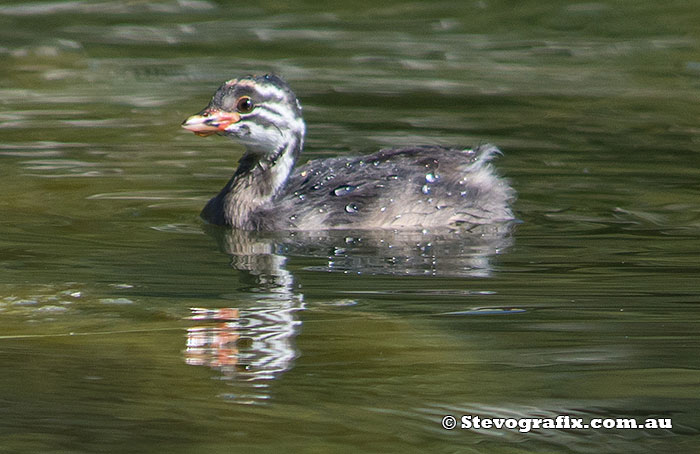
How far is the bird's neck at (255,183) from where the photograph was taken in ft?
30.4

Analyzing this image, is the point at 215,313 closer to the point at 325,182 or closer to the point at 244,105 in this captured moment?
the point at 325,182

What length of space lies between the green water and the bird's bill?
62 centimetres

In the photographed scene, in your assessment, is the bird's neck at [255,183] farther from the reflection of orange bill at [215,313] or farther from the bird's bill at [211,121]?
the reflection of orange bill at [215,313]

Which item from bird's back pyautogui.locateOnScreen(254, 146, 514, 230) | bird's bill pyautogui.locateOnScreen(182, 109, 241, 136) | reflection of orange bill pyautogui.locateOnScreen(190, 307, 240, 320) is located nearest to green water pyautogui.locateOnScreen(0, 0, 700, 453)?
reflection of orange bill pyautogui.locateOnScreen(190, 307, 240, 320)

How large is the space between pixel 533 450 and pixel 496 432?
0.68 ft

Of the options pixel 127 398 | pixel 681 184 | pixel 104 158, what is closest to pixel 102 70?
pixel 104 158

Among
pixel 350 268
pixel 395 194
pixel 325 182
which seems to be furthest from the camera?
pixel 325 182

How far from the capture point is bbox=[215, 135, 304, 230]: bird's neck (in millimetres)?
9266

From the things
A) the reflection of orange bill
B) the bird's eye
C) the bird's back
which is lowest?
the reflection of orange bill

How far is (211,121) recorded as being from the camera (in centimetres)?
915

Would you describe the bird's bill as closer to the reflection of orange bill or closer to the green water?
the green water

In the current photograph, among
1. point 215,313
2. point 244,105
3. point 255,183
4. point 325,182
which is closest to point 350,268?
point 215,313

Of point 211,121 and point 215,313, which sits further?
point 211,121

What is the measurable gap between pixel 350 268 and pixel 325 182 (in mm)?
1421
